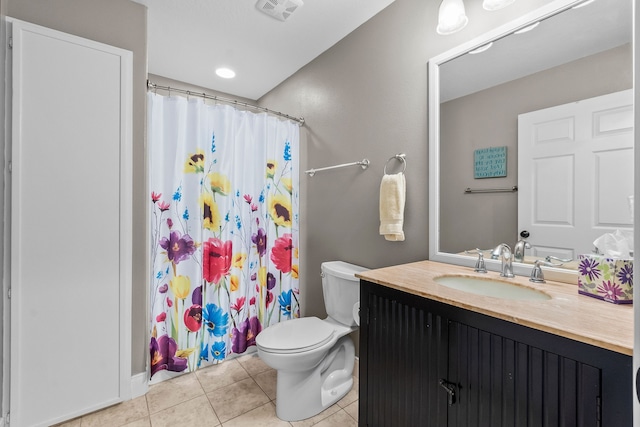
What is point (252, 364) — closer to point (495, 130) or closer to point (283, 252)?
point (283, 252)

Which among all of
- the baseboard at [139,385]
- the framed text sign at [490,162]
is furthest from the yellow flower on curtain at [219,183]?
the framed text sign at [490,162]

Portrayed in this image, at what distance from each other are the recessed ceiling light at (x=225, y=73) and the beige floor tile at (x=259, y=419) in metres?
2.52

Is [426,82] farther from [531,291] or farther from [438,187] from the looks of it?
[531,291]

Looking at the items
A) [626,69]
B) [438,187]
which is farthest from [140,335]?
[626,69]

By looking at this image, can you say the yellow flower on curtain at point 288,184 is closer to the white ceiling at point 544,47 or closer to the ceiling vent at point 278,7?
the ceiling vent at point 278,7

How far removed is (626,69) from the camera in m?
0.94

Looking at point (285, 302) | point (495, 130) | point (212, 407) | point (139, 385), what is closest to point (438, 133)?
point (495, 130)

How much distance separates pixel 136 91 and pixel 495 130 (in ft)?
6.33

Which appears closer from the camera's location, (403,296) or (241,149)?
(403,296)

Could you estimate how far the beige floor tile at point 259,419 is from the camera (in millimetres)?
1448

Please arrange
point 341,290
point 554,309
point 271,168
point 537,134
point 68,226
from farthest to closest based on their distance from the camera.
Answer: point 271,168, point 341,290, point 68,226, point 537,134, point 554,309

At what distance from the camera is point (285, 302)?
7.60 feet

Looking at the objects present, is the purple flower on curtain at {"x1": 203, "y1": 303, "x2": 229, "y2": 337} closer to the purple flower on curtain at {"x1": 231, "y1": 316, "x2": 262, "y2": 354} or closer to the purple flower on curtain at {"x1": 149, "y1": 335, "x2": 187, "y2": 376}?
the purple flower on curtain at {"x1": 231, "y1": 316, "x2": 262, "y2": 354}

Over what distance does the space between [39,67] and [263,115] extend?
1224 millimetres
